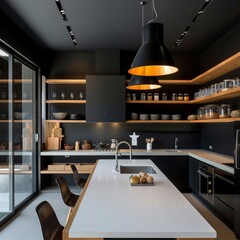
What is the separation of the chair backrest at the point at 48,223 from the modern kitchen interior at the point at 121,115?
0.01m

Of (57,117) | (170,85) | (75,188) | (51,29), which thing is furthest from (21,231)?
(170,85)

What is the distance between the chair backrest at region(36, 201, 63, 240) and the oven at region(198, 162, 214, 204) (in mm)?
2839

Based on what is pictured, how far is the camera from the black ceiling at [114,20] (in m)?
3.57

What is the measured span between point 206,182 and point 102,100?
8.35 feet

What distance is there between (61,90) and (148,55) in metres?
4.16

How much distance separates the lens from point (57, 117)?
5.79 metres

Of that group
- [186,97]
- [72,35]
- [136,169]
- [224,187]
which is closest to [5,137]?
[136,169]

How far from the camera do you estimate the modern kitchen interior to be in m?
2.07

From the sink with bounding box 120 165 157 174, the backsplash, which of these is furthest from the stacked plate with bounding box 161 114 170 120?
the sink with bounding box 120 165 157 174

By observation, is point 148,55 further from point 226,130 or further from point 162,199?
point 226,130

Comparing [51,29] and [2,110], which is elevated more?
[51,29]

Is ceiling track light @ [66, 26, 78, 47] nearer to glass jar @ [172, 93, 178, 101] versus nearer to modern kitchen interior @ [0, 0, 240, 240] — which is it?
modern kitchen interior @ [0, 0, 240, 240]

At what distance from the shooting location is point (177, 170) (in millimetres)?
5496

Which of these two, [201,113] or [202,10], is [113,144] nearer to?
[201,113]
